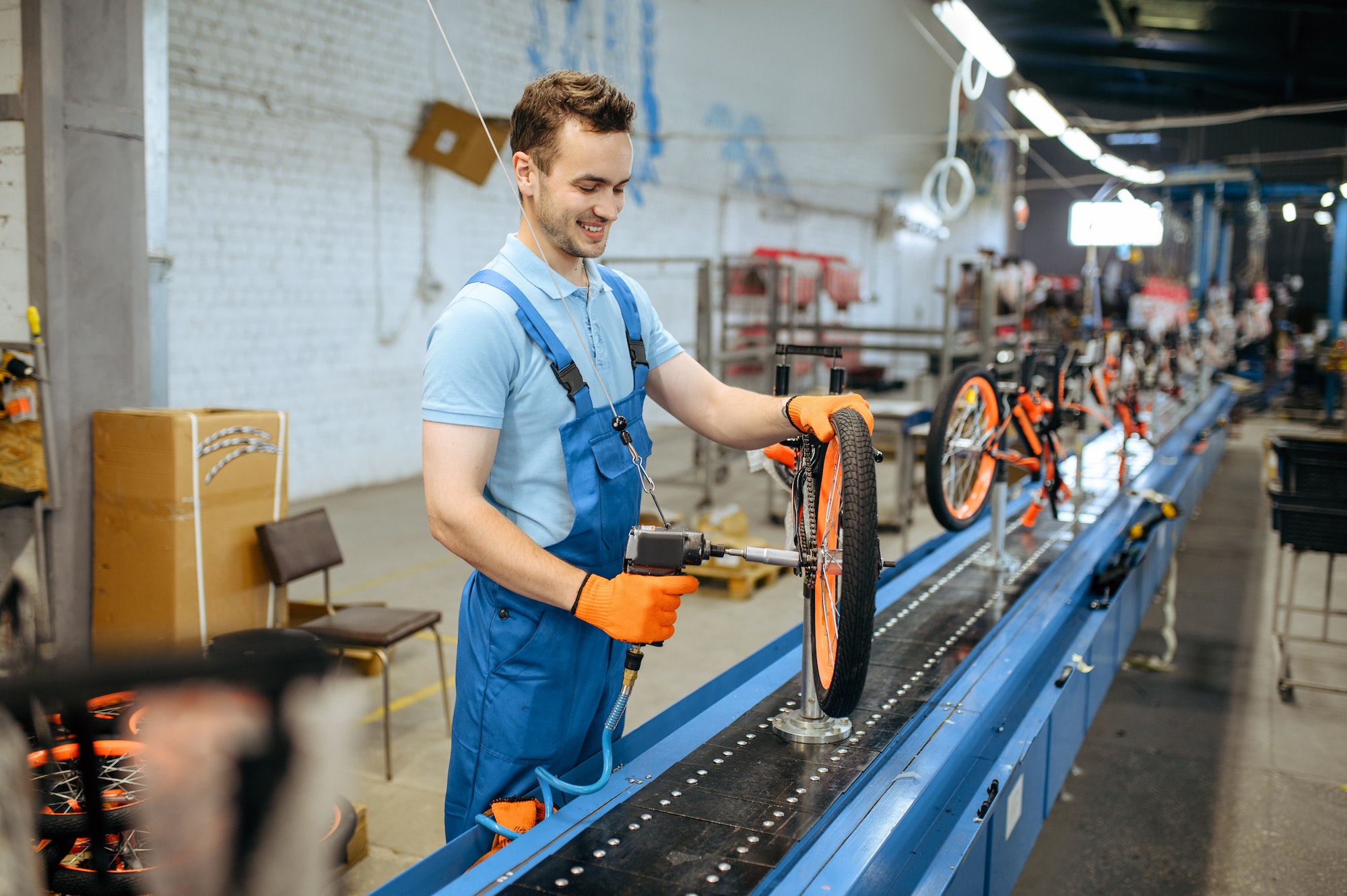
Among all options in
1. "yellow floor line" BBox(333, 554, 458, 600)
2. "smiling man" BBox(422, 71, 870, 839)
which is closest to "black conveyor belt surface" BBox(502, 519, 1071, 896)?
"smiling man" BBox(422, 71, 870, 839)

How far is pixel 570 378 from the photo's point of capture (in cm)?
144

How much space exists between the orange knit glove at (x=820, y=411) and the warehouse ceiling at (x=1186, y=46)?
9.94m

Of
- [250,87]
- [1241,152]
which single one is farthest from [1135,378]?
[1241,152]

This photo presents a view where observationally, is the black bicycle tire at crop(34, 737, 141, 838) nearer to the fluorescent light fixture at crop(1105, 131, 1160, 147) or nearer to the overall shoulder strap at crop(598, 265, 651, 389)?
the overall shoulder strap at crop(598, 265, 651, 389)

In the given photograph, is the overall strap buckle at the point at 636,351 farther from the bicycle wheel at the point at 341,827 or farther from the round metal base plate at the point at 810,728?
the bicycle wheel at the point at 341,827

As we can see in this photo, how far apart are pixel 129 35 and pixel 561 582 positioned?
2.79m

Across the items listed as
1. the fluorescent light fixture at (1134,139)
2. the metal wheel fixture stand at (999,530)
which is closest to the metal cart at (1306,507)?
the metal wheel fixture stand at (999,530)

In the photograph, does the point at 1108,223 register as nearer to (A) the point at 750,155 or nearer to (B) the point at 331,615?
(B) the point at 331,615

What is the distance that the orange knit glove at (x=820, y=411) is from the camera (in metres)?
1.53

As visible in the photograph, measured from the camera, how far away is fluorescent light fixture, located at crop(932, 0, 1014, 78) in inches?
243

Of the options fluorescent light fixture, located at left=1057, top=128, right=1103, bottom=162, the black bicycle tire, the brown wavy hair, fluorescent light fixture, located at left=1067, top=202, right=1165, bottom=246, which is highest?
fluorescent light fixture, located at left=1057, top=128, right=1103, bottom=162

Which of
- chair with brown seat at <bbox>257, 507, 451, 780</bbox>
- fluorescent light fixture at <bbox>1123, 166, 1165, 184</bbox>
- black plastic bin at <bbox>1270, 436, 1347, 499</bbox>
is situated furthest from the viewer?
fluorescent light fixture at <bbox>1123, 166, 1165, 184</bbox>

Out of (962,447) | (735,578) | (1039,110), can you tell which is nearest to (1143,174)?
(1039,110)

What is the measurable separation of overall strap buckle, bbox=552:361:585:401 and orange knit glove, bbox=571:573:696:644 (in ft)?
0.93
